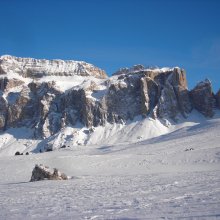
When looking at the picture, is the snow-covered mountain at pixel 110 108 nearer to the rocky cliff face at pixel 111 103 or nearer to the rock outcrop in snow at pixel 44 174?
the rocky cliff face at pixel 111 103

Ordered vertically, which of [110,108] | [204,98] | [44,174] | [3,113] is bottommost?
[44,174]

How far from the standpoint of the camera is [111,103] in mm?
168375

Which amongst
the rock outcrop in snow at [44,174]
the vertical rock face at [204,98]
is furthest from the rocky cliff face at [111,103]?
the rock outcrop in snow at [44,174]

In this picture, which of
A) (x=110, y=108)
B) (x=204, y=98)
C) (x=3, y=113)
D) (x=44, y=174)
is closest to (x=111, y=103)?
(x=110, y=108)

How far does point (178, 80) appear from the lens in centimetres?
17525

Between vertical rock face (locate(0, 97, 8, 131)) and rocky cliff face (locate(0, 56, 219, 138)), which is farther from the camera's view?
vertical rock face (locate(0, 97, 8, 131))

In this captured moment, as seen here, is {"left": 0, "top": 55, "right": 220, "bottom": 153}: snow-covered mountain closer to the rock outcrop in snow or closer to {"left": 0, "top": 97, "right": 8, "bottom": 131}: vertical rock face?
{"left": 0, "top": 97, "right": 8, "bottom": 131}: vertical rock face

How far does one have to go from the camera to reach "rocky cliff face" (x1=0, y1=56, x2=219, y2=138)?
545 ft

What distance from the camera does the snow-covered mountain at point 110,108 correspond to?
158 metres

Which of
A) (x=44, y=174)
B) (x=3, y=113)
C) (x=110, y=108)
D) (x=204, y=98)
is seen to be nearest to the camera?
(x=44, y=174)

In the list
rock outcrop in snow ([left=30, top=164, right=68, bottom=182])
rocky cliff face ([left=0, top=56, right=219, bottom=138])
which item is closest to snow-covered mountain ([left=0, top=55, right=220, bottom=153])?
rocky cliff face ([left=0, top=56, right=219, bottom=138])

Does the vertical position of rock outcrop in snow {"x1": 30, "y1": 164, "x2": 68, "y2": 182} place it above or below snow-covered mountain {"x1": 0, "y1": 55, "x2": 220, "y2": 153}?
below

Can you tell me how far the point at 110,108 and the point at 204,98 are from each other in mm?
44420

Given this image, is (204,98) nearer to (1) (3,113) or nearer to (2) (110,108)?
(2) (110,108)
